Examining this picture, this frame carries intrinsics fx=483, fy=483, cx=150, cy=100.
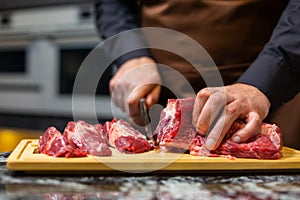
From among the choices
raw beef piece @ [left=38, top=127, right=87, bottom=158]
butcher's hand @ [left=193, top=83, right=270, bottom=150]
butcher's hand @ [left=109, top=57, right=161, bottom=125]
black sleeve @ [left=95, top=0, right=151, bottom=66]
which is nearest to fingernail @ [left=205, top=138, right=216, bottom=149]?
butcher's hand @ [left=193, top=83, right=270, bottom=150]

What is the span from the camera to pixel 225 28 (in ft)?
4.59

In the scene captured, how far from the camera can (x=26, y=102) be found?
8.48ft

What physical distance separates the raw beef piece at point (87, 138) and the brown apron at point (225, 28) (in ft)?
1.64

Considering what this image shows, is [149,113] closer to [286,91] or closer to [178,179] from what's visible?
[286,91]

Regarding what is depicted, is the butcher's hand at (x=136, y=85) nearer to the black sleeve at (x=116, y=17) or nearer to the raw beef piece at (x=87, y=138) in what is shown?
the black sleeve at (x=116, y=17)

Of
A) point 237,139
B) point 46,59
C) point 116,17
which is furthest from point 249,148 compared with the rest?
point 46,59

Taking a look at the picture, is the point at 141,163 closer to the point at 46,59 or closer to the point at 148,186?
the point at 148,186

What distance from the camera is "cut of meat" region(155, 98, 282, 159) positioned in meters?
0.97

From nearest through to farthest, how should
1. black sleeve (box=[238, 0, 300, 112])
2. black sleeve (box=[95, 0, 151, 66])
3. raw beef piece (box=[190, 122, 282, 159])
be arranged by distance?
raw beef piece (box=[190, 122, 282, 159]), black sleeve (box=[238, 0, 300, 112]), black sleeve (box=[95, 0, 151, 66])

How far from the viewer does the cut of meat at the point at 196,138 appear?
38.4 inches

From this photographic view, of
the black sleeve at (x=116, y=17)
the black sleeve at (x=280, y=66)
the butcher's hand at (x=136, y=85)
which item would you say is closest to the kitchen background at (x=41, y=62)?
the black sleeve at (x=116, y=17)

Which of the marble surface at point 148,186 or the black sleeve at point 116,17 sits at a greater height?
the black sleeve at point 116,17

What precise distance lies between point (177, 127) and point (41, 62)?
161cm

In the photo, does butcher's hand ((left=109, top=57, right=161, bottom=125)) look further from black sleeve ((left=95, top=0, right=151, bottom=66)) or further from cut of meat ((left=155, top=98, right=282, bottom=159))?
cut of meat ((left=155, top=98, right=282, bottom=159))
